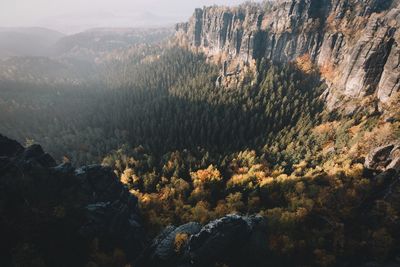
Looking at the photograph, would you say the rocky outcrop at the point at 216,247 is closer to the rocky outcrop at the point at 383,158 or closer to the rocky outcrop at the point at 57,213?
the rocky outcrop at the point at 57,213

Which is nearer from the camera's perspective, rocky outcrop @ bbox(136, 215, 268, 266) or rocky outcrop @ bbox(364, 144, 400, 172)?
rocky outcrop @ bbox(136, 215, 268, 266)

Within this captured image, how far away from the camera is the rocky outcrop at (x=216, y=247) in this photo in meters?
58.2

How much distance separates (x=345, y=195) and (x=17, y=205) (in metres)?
84.9

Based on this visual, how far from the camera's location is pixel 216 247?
59.1m

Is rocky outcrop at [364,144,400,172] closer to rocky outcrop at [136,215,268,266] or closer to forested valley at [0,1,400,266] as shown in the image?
forested valley at [0,1,400,266]

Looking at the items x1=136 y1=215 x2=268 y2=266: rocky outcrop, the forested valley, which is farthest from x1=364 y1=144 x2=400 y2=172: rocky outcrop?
x1=136 y1=215 x2=268 y2=266: rocky outcrop

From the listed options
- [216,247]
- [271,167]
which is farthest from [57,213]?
[271,167]

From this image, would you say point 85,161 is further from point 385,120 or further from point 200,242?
point 385,120

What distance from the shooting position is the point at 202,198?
115m

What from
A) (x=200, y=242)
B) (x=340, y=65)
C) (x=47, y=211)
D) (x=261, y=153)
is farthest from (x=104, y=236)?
(x=340, y=65)

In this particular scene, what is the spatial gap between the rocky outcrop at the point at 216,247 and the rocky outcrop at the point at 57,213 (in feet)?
36.6

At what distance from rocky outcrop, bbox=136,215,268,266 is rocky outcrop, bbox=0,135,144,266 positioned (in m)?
11.2

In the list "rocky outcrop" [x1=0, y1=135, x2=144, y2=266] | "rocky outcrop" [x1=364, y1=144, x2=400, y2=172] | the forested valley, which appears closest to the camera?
"rocky outcrop" [x1=0, y1=135, x2=144, y2=266]

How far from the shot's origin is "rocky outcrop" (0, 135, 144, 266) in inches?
2088
